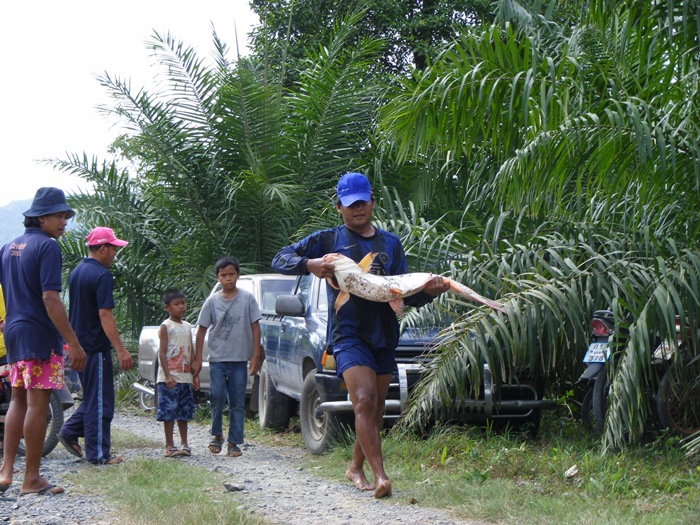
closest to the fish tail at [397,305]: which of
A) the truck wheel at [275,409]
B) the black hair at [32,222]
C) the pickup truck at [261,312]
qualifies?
the black hair at [32,222]

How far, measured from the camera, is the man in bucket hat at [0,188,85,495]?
6.54 m

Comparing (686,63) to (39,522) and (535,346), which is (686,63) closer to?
(535,346)

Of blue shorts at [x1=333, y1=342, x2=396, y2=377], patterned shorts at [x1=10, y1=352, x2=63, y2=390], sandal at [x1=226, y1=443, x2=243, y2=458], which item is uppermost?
blue shorts at [x1=333, y1=342, x2=396, y2=377]

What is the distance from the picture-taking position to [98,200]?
695 inches

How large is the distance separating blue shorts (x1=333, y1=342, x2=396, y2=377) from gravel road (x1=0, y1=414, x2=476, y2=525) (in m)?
0.80

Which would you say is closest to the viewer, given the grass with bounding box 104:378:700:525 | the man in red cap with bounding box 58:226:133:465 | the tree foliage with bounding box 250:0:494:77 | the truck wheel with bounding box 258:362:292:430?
the grass with bounding box 104:378:700:525

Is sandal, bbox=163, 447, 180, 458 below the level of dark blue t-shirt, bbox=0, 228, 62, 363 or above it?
below

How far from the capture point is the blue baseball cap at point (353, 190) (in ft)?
21.4

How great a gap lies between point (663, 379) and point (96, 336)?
14.8 feet

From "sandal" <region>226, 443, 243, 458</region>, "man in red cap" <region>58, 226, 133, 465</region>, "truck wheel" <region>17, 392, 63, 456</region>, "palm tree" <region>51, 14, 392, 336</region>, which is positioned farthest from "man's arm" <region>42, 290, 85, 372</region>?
"palm tree" <region>51, 14, 392, 336</region>

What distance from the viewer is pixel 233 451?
907 centimetres

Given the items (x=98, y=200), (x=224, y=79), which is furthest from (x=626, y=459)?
(x=98, y=200)

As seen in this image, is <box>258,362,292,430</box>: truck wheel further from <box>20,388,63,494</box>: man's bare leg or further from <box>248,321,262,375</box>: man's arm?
<box>20,388,63,494</box>: man's bare leg

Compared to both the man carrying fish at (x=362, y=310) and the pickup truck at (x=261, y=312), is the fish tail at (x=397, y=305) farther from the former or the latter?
the pickup truck at (x=261, y=312)
